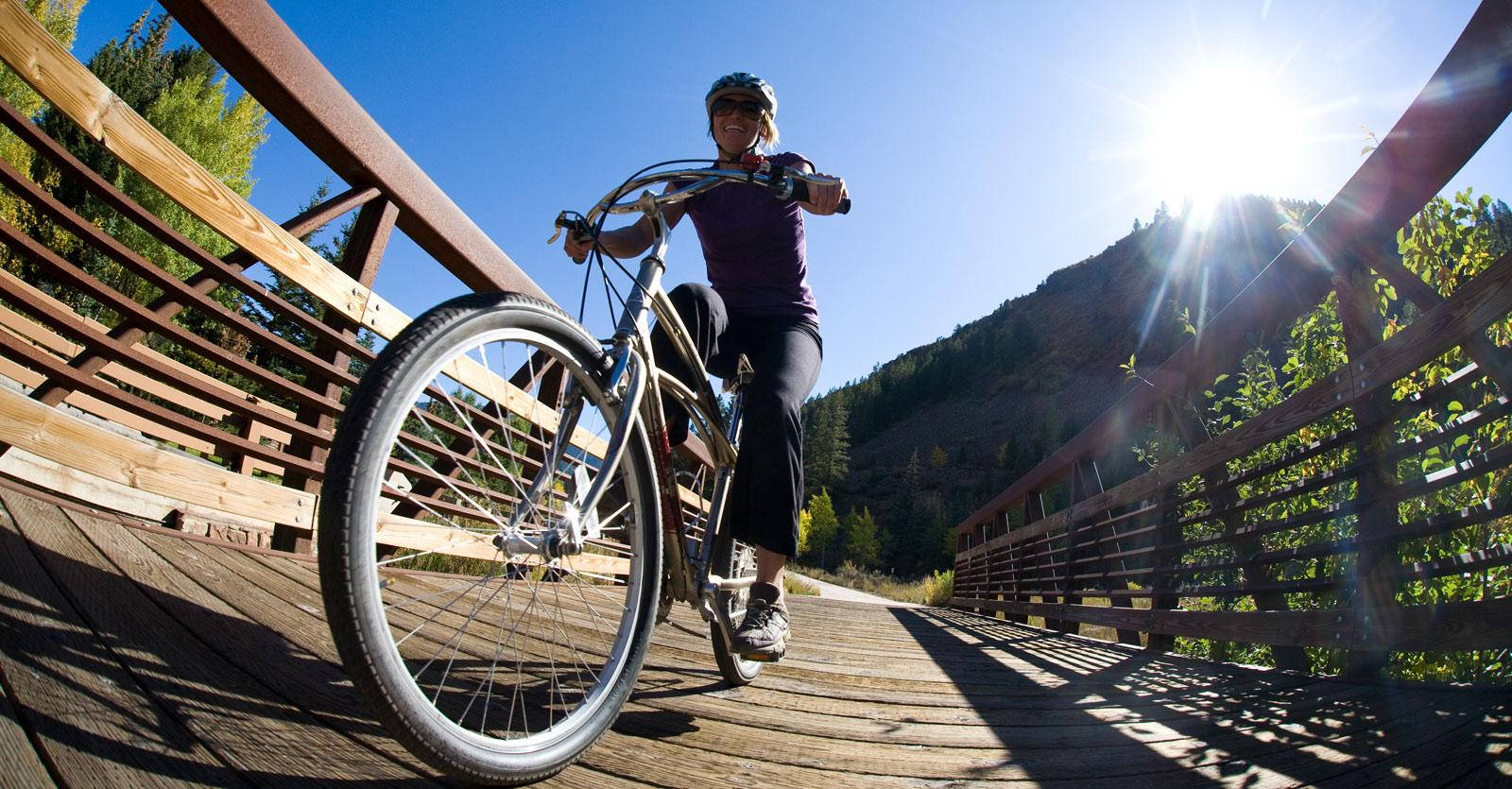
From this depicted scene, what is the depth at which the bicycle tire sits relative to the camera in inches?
73.2

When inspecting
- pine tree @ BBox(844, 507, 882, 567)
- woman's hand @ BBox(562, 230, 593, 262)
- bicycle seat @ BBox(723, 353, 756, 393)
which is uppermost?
pine tree @ BBox(844, 507, 882, 567)

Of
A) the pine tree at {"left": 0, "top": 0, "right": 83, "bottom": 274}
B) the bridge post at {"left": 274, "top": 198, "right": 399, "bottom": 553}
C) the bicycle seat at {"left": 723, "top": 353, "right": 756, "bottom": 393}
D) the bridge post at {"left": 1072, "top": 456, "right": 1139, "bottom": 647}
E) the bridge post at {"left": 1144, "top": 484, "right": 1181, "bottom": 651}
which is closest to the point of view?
the bicycle seat at {"left": 723, "top": 353, "right": 756, "bottom": 393}

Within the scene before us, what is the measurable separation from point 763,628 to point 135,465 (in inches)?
65.1

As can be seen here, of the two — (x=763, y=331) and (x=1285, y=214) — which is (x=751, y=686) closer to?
(x=763, y=331)

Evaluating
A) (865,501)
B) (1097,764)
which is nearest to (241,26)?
(1097,764)

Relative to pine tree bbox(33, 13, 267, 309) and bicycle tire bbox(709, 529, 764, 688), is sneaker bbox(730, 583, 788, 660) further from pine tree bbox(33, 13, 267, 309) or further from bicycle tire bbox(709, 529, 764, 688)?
pine tree bbox(33, 13, 267, 309)

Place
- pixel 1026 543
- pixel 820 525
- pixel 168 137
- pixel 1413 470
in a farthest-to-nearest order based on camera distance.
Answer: pixel 820 525 → pixel 168 137 → pixel 1026 543 → pixel 1413 470

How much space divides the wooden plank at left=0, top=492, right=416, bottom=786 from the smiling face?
166cm

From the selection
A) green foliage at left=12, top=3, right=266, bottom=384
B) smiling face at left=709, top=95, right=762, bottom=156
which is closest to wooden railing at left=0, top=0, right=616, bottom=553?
smiling face at left=709, top=95, right=762, bottom=156

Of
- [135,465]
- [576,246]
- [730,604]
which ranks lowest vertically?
[730,604]

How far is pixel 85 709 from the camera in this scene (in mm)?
862

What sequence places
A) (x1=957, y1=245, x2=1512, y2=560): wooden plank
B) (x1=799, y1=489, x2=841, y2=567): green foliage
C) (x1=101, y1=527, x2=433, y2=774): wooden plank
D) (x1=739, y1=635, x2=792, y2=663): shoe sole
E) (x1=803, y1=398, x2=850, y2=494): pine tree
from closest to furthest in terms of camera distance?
(x1=101, y1=527, x2=433, y2=774): wooden plank
(x1=957, y1=245, x2=1512, y2=560): wooden plank
(x1=739, y1=635, x2=792, y2=663): shoe sole
(x1=799, y1=489, x2=841, y2=567): green foliage
(x1=803, y1=398, x2=850, y2=494): pine tree

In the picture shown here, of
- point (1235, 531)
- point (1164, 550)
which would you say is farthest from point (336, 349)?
point (1164, 550)

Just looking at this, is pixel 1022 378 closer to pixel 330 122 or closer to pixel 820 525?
pixel 820 525
